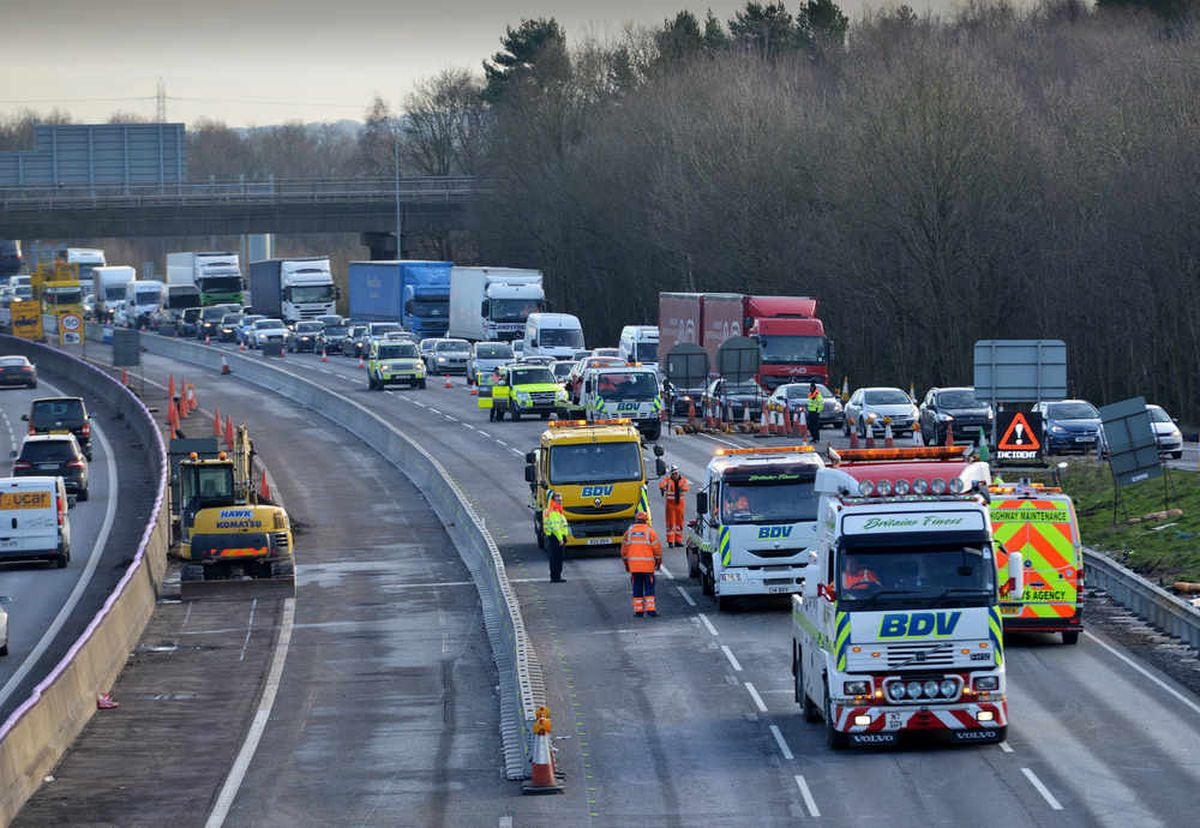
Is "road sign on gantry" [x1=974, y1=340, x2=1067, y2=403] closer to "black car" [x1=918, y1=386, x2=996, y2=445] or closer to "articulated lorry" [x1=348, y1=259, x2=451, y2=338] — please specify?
"black car" [x1=918, y1=386, x2=996, y2=445]

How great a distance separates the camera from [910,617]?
68.8 feet

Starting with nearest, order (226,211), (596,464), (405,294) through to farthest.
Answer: (596,464)
(405,294)
(226,211)

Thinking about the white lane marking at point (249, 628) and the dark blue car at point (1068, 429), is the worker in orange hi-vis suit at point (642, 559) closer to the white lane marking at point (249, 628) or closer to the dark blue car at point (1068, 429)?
the white lane marking at point (249, 628)

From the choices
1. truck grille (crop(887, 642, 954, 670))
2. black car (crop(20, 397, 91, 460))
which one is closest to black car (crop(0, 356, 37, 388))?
black car (crop(20, 397, 91, 460))

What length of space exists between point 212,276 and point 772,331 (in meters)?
68.9

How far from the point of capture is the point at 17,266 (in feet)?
529

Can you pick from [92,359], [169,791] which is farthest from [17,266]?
[169,791]

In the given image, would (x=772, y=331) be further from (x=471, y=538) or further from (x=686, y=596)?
(x=686, y=596)

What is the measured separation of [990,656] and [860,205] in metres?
55.4

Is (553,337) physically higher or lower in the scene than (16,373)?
higher

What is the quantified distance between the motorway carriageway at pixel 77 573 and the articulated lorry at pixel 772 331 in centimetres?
1781

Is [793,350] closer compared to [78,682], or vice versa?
[78,682]

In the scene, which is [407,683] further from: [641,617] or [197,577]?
[197,577]

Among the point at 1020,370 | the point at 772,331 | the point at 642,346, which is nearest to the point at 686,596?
the point at 1020,370
